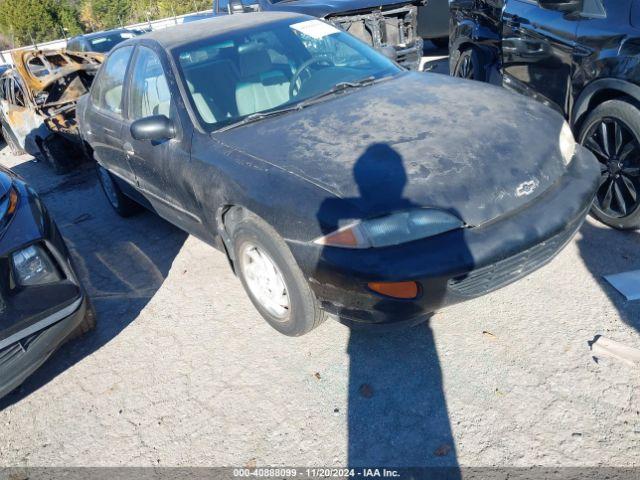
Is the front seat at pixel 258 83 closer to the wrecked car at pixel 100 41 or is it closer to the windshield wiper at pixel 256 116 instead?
the windshield wiper at pixel 256 116

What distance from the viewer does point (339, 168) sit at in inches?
93.4

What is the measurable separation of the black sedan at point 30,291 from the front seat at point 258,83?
1349 mm

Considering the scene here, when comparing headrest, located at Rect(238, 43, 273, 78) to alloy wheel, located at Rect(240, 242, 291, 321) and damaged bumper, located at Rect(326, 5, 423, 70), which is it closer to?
alloy wheel, located at Rect(240, 242, 291, 321)

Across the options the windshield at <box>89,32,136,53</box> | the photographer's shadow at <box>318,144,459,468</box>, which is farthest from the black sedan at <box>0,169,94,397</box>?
the windshield at <box>89,32,136,53</box>

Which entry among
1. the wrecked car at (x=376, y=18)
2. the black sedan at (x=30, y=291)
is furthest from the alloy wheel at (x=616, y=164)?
the wrecked car at (x=376, y=18)

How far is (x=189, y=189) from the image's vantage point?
3.09 metres

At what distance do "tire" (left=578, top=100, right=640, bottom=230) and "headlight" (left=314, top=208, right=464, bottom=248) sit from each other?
164 centimetres

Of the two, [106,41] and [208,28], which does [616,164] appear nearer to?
[208,28]

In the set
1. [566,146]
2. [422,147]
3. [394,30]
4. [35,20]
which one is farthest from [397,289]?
Result: [35,20]

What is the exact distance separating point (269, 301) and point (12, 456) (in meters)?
1.49

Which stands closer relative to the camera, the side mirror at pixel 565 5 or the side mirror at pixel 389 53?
the side mirror at pixel 565 5

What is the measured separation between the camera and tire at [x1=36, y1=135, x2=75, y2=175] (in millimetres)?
6844

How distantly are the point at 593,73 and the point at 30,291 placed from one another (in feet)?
11.7

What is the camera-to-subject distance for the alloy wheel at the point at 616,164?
3070 mm
